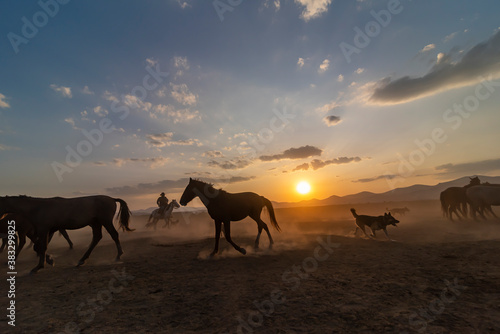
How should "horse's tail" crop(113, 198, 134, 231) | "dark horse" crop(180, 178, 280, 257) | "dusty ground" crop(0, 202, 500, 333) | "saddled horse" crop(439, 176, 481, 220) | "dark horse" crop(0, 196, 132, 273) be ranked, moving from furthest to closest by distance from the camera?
"saddled horse" crop(439, 176, 481, 220), "horse's tail" crop(113, 198, 134, 231), "dark horse" crop(180, 178, 280, 257), "dark horse" crop(0, 196, 132, 273), "dusty ground" crop(0, 202, 500, 333)

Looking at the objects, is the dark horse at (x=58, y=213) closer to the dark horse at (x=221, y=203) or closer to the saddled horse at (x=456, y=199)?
the dark horse at (x=221, y=203)

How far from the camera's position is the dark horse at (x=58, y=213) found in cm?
711

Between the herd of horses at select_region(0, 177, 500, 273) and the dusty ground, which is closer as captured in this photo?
the dusty ground

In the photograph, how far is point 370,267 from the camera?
6051 millimetres

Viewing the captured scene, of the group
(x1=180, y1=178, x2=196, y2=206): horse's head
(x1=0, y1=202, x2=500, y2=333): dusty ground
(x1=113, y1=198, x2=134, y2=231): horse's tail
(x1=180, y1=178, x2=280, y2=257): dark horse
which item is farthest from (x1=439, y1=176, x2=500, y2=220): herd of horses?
(x1=113, y1=198, x2=134, y2=231): horse's tail

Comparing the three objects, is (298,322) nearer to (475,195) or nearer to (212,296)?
(212,296)

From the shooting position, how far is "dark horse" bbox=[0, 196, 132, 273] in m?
7.11

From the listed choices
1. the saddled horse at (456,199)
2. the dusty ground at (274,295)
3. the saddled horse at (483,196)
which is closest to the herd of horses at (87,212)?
the dusty ground at (274,295)

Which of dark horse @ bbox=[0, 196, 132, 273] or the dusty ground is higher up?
dark horse @ bbox=[0, 196, 132, 273]

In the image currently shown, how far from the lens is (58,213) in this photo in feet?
24.5

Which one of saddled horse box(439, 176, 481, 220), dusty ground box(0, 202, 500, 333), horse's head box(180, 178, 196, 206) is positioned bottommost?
dusty ground box(0, 202, 500, 333)

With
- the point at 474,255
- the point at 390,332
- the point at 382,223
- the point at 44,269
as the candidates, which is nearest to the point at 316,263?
the point at 390,332

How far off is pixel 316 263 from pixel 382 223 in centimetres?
731

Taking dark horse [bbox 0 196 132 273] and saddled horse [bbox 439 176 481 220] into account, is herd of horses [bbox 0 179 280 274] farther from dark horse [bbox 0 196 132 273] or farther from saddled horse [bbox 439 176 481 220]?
saddled horse [bbox 439 176 481 220]
